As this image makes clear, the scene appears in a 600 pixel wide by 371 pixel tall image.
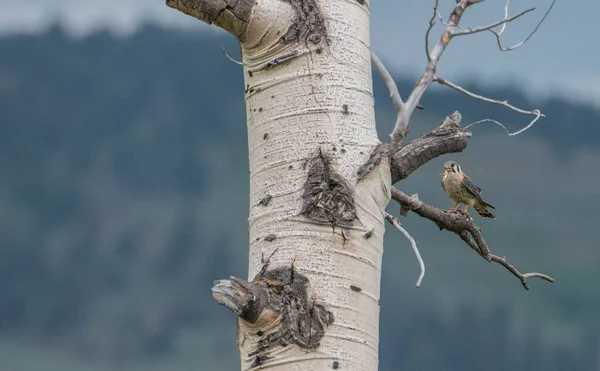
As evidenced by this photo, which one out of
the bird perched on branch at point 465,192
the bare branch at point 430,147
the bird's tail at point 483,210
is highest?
the bird perched on branch at point 465,192

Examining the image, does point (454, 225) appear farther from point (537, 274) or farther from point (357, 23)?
point (357, 23)

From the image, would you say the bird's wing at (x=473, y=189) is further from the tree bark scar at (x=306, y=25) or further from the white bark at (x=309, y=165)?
the tree bark scar at (x=306, y=25)

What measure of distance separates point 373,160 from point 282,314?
1.61ft

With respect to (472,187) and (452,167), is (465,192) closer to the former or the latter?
(472,187)

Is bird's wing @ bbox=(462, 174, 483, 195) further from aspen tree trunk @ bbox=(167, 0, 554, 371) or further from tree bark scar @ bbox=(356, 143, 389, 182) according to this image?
tree bark scar @ bbox=(356, 143, 389, 182)

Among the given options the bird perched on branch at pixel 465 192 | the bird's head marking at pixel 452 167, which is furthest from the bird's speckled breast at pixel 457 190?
the bird's head marking at pixel 452 167

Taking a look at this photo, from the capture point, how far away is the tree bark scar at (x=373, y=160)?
2168 mm

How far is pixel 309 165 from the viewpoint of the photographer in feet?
6.97

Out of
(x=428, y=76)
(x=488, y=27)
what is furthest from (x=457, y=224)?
(x=488, y=27)

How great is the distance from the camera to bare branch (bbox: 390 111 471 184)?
255 cm

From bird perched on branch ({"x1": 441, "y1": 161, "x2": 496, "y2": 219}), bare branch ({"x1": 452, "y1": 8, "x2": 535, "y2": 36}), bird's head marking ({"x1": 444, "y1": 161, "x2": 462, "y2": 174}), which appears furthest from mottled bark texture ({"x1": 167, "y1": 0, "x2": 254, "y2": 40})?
bird's head marking ({"x1": 444, "y1": 161, "x2": 462, "y2": 174})

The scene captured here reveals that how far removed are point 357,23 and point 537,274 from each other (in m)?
1.58

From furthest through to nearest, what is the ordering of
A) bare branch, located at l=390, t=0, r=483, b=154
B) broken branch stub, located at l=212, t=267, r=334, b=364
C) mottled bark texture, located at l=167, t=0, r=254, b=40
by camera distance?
1. bare branch, located at l=390, t=0, r=483, b=154
2. mottled bark texture, located at l=167, t=0, r=254, b=40
3. broken branch stub, located at l=212, t=267, r=334, b=364

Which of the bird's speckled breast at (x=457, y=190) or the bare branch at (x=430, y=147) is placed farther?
the bird's speckled breast at (x=457, y=190)
